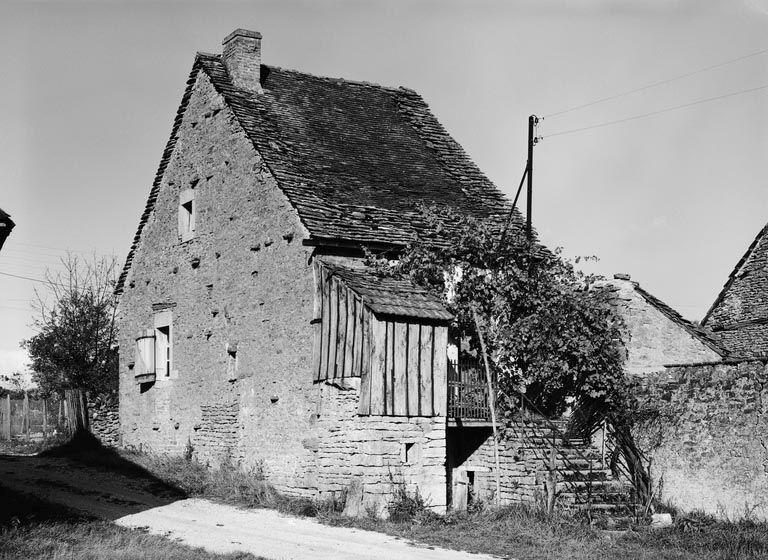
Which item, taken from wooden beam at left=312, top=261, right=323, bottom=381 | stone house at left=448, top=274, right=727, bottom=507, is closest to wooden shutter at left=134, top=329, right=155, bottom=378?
wooden beam at left=312, top=261, right=323, bottom=381

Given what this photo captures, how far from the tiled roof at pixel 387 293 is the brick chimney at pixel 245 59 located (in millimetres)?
6487

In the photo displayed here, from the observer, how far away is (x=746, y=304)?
29906 mm

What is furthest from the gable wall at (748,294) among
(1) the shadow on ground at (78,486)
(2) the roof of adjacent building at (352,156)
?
(1) the shadow on ground at (78,486)

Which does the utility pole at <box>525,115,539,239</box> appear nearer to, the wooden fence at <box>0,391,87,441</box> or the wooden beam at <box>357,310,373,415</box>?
the wooden beam at <box>357,310,373,415</box>

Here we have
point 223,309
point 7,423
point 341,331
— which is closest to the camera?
point 341,331

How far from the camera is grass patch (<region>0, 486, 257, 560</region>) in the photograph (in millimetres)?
11227

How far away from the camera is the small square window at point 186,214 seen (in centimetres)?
2197

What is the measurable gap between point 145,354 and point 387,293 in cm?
907

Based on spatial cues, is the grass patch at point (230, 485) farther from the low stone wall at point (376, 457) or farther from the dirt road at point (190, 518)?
the low stone wall at point (376, 457)

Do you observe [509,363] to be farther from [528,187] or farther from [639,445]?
[528,187]

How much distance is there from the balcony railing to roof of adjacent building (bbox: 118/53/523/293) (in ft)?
9.15

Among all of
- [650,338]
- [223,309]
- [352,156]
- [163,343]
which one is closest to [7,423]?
[163,343]

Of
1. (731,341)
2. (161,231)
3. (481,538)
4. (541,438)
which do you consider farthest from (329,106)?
(731,341)

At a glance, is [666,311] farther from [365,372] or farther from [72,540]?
[72,540]
